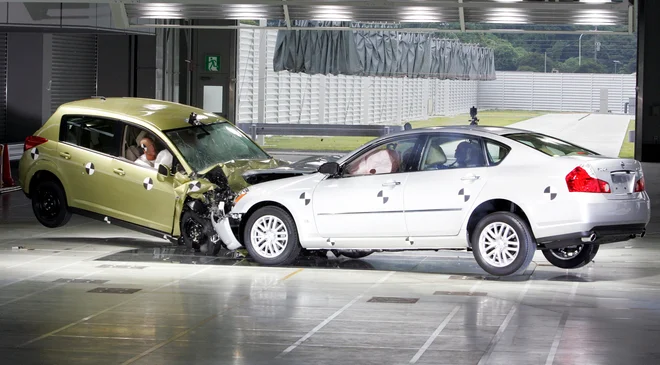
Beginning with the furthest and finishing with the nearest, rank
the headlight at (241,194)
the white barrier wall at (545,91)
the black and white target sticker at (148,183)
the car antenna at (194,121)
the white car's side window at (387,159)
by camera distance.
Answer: the white barrier wall at (545,91), the car antenna at (194,121), the black and white target sticker at (148,183), the headlight at (241,194), the white car's side window at (387,159)

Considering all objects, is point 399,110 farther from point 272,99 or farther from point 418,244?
point 418,244

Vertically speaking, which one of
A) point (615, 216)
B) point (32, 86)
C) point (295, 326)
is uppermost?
point (32, 86)

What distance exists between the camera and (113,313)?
988 centimetres

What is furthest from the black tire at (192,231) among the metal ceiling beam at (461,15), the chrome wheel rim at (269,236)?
the metal ceiling beam at (461,15)

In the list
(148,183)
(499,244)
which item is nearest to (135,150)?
(148,183)

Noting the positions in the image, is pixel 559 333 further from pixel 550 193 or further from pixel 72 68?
pixel 72 68

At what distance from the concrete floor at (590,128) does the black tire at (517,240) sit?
21441 millimetres

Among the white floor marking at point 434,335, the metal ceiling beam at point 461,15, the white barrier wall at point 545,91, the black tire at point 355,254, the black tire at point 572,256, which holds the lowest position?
the white floor marking at point 434,335

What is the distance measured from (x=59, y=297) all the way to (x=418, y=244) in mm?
3715

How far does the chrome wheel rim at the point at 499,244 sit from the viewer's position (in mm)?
11625

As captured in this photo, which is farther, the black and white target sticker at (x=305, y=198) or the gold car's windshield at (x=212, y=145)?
the gold car's windshield at (x=212, y=145)

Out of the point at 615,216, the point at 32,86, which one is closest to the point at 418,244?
the point at 615,216

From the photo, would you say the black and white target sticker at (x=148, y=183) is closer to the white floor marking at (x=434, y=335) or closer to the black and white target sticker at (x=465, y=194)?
the black and white target sticker at (x=465, y=194)

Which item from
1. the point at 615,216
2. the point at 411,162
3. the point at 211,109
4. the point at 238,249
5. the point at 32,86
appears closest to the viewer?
the point at 615,216
